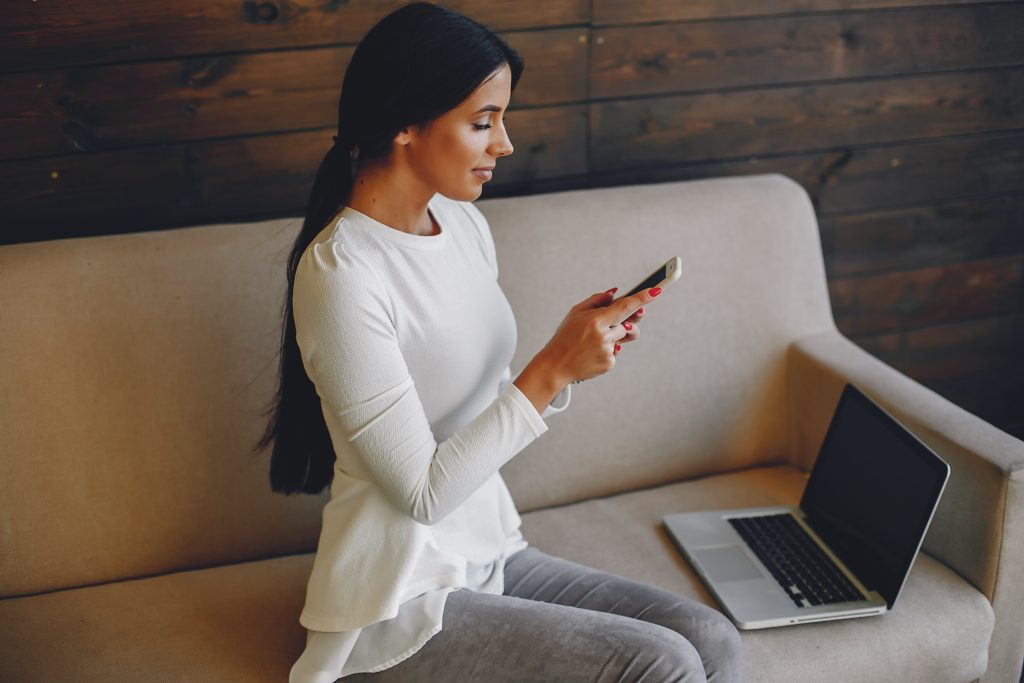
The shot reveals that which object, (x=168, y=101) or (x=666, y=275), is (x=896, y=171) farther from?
(x=168, y=101)

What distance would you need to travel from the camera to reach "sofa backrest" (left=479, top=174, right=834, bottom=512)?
173 centimetres

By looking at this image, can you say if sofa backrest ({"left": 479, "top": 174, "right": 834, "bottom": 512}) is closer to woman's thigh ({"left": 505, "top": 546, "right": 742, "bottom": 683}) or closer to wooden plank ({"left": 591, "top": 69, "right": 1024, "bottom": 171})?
wooden plank ({"left": 591, "top": 69, "right": 1024, "bottom": 171})

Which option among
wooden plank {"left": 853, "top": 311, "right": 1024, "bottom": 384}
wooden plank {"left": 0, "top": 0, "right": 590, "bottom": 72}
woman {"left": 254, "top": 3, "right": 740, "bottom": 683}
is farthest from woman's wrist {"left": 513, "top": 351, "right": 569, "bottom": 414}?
wooden plank {"left": 853, "top": 311, "right": 1024, "bottom": 384}

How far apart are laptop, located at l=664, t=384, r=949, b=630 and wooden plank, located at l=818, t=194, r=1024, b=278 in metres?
0.65

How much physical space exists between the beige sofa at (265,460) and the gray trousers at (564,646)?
0.12 m

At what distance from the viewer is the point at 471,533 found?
137 centimetres

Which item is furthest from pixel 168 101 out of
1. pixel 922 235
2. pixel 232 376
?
pixel 922 235

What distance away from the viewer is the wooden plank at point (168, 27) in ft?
5.22

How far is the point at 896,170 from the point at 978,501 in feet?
3.18

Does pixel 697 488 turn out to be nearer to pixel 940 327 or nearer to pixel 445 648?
pixel 445 648

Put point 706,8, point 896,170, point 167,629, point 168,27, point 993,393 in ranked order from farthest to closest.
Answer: point 993,393 → point 896,170 → point 706,8 → point 168,27 → point 167,629

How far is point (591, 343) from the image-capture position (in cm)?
124

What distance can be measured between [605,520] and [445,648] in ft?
1.80

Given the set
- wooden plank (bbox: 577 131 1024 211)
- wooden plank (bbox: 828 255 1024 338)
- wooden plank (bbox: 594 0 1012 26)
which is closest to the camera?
wooden plank (bbox: 594 0 1012 26)
